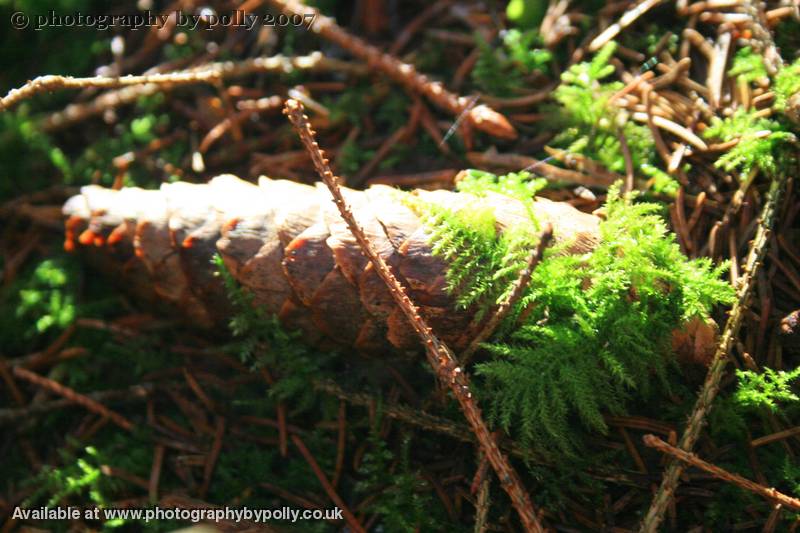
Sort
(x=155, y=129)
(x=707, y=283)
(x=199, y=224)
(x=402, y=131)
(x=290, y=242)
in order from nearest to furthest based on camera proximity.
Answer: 1. (x=707, y=283)
2. (x=290, y=242)
3. (x=199, y=224)
4. (x=402, y=131)
5. (x=155, y=129)

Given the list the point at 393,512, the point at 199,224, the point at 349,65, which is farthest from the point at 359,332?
the point at 349,65

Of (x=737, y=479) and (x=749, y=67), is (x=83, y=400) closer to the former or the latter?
(x=737, y=479)

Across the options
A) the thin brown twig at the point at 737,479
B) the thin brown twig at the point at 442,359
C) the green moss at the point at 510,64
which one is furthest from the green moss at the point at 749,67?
the thin brown twig at the point at 442,359

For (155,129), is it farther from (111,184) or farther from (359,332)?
(359,332)

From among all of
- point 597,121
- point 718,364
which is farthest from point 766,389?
point 597,121

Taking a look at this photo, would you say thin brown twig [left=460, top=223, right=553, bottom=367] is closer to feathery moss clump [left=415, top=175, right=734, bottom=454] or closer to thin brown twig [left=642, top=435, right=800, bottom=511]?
feathery moss clump [left=415, top=175, right=734, bottom=454]

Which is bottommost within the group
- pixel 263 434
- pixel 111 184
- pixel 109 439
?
pixel 109 439
